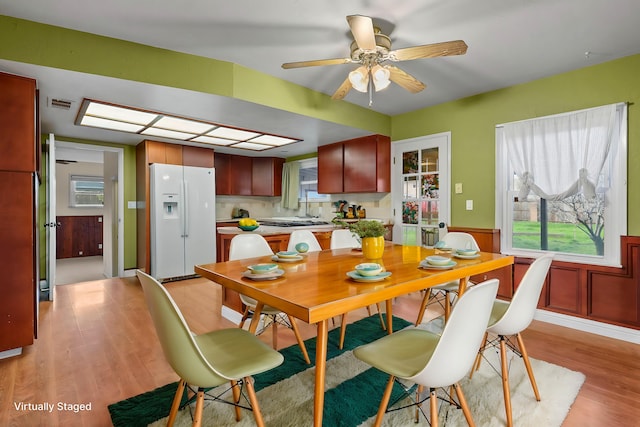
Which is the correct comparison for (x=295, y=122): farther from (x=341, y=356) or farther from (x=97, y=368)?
(x=97, y=368)

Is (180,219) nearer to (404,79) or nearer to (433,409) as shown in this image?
(404,79)

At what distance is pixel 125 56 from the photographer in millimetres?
2484

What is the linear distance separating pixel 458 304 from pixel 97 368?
2.41m

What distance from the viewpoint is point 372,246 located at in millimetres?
2102

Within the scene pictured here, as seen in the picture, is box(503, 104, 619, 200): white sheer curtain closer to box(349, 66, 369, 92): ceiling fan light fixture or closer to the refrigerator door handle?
box(349, 66, 369, 92): ceiling fan light fixture

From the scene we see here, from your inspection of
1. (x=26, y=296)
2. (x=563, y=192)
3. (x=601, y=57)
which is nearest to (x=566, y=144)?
(x=563, y=192)

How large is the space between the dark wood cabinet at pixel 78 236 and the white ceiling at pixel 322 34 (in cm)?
489

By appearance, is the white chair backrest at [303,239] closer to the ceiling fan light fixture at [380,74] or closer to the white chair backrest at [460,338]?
the ceiling fan light fixture at [380,74]

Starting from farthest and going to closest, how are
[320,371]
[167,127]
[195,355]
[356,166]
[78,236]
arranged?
[78,236] < [356,166] < [167,127] < [320,371] < [195,355]

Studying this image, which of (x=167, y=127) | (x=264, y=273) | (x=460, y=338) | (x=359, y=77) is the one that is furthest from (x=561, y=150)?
(x=167, y=127)

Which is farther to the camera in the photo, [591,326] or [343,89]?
[591,326]

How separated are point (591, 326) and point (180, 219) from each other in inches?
200

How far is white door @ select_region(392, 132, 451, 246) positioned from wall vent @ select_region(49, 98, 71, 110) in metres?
3.78

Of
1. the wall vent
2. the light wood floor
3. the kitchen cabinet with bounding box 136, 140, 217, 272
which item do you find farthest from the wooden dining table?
the kitchen cabinet with bounding box 136, 140, 217, 272
